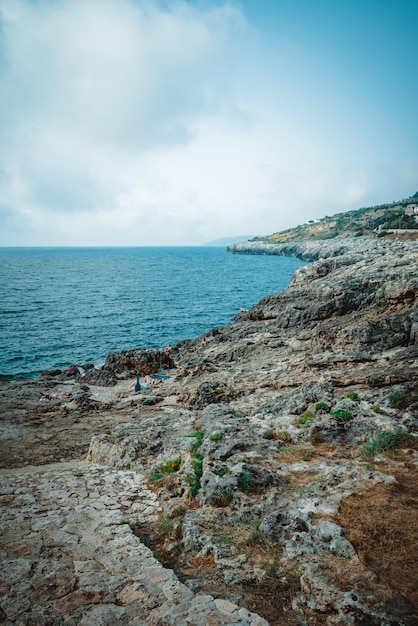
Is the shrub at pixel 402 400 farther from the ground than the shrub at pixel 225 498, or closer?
farther from the ground

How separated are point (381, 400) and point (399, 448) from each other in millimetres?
2614

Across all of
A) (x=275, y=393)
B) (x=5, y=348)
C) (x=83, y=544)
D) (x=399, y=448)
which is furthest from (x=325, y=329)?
(x=5, y=348)

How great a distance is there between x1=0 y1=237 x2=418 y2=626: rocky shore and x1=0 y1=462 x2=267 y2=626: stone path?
0.03 m

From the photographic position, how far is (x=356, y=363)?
712 inches

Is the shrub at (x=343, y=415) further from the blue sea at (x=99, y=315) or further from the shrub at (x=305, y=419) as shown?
the blue sea at (x=99, y=315)

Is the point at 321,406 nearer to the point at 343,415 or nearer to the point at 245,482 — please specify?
the point at 343,415

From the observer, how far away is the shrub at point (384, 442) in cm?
993

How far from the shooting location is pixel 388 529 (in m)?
6.86

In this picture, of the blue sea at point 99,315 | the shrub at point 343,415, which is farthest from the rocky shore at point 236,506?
the blue sea at point 99,315

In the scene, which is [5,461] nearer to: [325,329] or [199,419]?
[199,419]

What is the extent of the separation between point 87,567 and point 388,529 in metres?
6.09

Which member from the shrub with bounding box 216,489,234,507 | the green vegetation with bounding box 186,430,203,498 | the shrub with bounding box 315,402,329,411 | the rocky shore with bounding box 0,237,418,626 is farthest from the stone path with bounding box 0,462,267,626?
the shrub with bounding box 315,402,329,411

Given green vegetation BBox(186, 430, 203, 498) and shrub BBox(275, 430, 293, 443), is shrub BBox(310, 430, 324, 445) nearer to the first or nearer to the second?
shrub BBox(275, 430, 293, 443)

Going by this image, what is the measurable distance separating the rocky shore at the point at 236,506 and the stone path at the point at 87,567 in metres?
0.03
